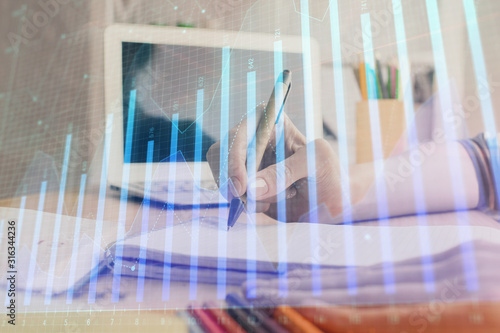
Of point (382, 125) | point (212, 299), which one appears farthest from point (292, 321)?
point (382, 125)

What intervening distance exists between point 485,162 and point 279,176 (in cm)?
18

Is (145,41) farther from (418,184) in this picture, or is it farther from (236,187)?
(418,184)

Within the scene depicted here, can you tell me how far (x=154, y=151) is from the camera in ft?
1.32

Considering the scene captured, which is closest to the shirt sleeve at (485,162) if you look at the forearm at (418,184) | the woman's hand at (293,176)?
the forearm at (418,184)

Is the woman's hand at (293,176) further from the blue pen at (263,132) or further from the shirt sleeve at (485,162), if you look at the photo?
the shirt sleeve at (485,162)

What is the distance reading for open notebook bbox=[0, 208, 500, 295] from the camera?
30cm

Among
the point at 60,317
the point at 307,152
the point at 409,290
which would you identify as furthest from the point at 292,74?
the point at 60,317

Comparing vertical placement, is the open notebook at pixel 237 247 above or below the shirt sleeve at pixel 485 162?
below

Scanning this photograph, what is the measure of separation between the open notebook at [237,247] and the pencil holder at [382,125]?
7cm

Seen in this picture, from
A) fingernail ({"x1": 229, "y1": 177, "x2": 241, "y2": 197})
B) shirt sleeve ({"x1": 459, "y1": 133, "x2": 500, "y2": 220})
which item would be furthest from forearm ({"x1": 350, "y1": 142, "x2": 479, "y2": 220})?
fingernail ({"x1": 229, "y1": 177, "x2": 241, "y2": 197})

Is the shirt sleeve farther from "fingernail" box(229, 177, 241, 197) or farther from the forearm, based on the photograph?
"fingernail" box(229, 177, 241, 197)

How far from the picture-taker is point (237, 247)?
0.34 m

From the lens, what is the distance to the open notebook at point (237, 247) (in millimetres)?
299

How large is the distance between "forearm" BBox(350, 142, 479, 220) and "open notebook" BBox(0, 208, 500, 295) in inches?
0.5
